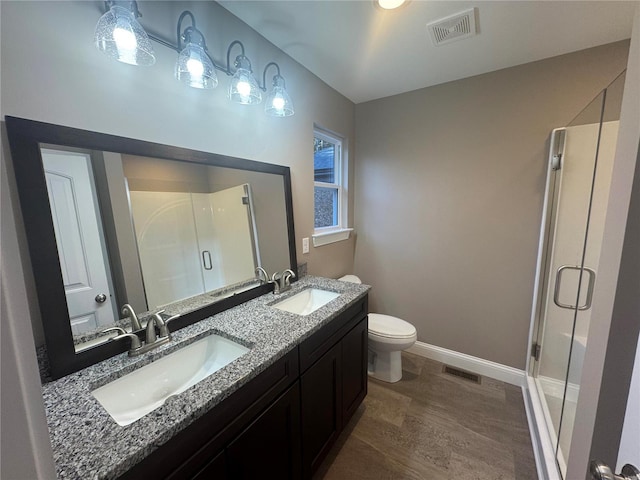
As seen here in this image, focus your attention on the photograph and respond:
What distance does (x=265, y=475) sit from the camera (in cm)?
102

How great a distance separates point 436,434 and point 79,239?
7.23ft

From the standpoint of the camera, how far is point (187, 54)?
3.66ft

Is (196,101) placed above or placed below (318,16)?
below

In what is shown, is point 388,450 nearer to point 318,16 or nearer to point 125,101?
point 125,101

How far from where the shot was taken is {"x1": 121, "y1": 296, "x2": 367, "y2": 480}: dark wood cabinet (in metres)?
0.75

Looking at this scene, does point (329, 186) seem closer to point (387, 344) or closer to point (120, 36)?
point (387, 344)


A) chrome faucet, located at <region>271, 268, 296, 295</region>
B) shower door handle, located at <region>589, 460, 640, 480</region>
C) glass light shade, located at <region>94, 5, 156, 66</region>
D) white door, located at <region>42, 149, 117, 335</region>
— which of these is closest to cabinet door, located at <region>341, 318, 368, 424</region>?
chrome faucet, located at <region>271, 268, 296, 295</region>

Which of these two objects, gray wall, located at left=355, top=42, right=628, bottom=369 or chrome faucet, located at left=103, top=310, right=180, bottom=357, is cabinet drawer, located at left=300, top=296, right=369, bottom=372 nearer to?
chrome faucet, located at left=103, top=310, right=180, bottom=357

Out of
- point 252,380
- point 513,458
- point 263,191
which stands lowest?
point 513,458

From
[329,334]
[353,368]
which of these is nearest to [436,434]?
[353,368]

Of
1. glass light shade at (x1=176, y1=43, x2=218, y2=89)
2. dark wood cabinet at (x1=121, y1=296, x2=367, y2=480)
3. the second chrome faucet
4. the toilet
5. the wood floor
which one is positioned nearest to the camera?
dark wood cabinet at (x1=121, y1=296, x2=367, y2=480)

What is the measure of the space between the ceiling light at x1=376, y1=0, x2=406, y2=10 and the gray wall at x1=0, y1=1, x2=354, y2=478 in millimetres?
699

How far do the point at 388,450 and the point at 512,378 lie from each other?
1.31 metres

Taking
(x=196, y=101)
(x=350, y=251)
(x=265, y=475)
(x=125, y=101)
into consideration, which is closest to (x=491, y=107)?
(x=350, y=251)
